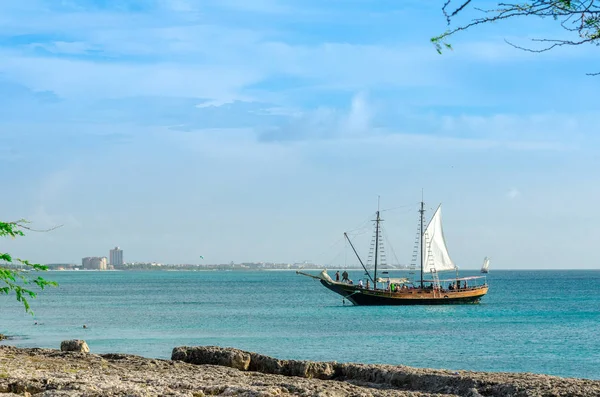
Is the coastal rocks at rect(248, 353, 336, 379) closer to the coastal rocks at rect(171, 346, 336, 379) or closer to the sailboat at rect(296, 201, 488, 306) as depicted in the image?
the coastal rocks at rect(171, 346, 336, 379)

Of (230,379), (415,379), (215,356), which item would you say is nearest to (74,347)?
(215,356)

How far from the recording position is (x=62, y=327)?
1651 inches

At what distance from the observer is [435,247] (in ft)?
239

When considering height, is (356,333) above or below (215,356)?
below

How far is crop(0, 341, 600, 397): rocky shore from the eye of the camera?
10.3m

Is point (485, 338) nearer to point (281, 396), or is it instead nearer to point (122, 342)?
point (122, 342)

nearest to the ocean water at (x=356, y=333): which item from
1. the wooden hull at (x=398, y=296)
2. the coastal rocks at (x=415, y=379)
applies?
the wooden hull at (x=398, y=296)

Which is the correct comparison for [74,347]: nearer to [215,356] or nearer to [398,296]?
[215,356]

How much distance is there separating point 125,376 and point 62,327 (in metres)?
31.3

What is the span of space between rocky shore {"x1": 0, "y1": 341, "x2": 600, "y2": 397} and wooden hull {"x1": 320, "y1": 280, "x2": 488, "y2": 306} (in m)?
48.5

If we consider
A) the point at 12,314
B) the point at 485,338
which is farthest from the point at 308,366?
the point at 12,314

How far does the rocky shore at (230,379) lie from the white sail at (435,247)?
57257 mm

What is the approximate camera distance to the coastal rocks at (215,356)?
1503cm

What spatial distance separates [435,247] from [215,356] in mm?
58958
